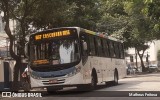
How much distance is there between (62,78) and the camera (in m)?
19.5

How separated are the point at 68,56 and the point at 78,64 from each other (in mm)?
630

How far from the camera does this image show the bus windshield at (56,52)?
64.1 ft

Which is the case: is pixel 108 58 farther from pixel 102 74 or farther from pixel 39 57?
pixel 39 57

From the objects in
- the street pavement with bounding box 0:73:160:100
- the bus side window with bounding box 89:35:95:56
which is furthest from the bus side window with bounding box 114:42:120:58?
the bus side window with bounding box 89:35:95:56

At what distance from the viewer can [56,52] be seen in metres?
19.7

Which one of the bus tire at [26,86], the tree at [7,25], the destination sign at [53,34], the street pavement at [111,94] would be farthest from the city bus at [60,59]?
the bus tire at [26,86]

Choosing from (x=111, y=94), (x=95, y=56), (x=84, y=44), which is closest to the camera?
(x=111, y=94)

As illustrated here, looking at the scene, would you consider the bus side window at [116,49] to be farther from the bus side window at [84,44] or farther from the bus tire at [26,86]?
the bus side window at [84,44]

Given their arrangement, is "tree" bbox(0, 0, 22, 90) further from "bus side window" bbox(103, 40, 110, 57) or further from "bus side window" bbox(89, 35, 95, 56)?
"bus side window" bbox(103, 40, 110, 57)

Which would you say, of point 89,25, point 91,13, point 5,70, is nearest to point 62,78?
point 5,70


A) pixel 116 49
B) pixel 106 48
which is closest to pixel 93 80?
pixel 106 48

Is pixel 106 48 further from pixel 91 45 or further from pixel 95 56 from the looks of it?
pixel 91 45

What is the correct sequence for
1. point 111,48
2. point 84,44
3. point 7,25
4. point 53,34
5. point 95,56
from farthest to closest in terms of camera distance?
1. point 111,48
2. point 7,25
3. point 95,56
4. point 53,34
5. point 84,44

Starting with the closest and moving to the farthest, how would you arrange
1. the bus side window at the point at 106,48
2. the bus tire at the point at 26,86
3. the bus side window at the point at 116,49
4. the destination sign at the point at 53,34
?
the destination sign at the point at 53,34, the bus side window at the point at 106,48, the bus tire at the point at 26,86, the bus side window at the point at 116,49
